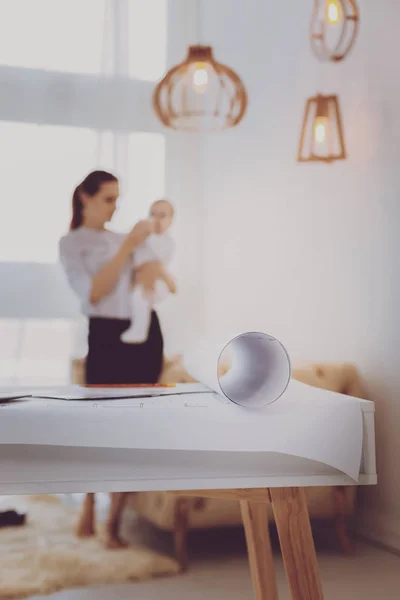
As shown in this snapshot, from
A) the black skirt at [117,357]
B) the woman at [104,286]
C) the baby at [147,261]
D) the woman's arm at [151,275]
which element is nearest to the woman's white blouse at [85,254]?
the woman at [104,286]

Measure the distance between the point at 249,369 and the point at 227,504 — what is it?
1.51 meters

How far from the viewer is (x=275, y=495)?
3.92 feet

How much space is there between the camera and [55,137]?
451 cm

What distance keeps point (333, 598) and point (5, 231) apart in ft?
9.57

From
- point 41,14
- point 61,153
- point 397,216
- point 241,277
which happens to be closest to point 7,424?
point 397,216

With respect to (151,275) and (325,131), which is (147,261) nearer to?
(151,275)

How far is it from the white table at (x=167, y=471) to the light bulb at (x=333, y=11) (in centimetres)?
188

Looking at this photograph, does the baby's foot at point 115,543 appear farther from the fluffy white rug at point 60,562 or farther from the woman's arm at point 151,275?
the woman's arm at point 151,275

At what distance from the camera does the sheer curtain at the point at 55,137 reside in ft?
14.5

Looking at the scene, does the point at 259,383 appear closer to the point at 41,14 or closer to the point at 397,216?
the point at 397,216

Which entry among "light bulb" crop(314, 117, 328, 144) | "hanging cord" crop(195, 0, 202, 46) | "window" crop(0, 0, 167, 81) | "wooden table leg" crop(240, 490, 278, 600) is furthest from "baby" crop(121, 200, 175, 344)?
"wooden table leg" crop(240, 490, 278, 600)

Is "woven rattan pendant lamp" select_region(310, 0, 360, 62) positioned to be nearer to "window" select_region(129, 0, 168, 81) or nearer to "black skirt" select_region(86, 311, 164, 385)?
"black skirt" select_region(86, 311, 164, 385)

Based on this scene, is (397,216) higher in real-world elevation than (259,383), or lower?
higher

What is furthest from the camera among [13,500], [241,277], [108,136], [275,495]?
[108,136]
